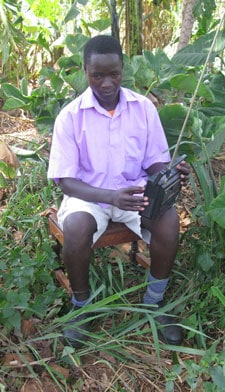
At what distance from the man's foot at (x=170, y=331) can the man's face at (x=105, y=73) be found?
3.06 ft

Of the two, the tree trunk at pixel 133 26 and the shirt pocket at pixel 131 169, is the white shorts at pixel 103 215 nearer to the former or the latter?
the shirt pocket at pixel 131 169

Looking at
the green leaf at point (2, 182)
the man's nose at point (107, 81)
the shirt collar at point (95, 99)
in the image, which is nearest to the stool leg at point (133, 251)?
the shirt collar at point (95, 99)

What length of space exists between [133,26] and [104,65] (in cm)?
169

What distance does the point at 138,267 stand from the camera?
2.34 meters

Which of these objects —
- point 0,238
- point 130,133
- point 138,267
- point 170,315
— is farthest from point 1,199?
point 170,315

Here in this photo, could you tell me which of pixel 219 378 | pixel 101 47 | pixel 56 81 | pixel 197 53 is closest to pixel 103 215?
pixel 101 47

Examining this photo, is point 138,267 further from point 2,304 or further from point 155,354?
point 2,304

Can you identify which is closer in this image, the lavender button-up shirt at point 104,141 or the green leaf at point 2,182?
the lavender button-up shirt at point 104,141

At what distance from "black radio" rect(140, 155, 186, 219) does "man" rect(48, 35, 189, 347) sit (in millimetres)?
46

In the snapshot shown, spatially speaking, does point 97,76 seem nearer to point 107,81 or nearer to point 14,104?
point 107,81

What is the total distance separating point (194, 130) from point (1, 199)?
1.39m

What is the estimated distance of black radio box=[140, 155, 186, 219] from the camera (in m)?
1.72

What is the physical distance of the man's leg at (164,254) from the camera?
6.08ft

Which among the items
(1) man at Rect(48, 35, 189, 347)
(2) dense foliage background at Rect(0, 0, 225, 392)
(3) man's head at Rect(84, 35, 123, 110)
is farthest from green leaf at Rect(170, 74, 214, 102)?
(3) man's head at Rect(84, 35, 123, 110)
